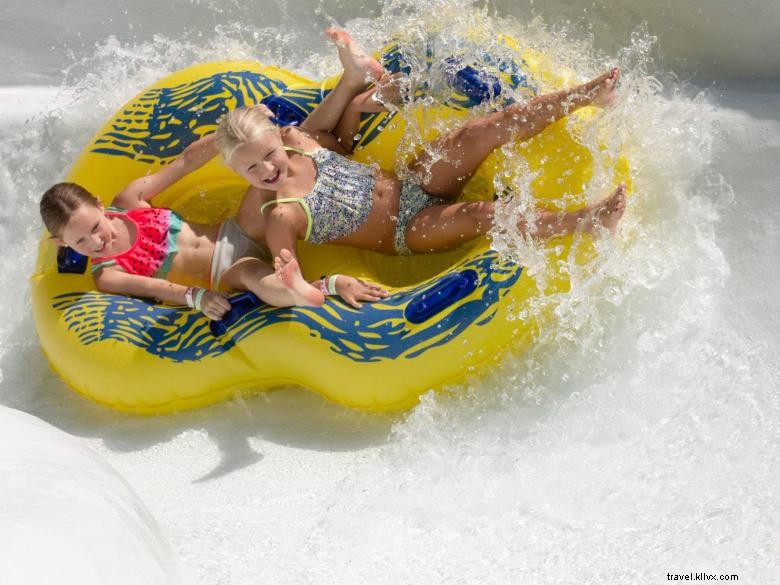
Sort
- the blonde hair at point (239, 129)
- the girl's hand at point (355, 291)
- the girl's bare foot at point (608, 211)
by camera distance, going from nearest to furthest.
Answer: the girl's bare foot at point (608, 211), the blonde hair at point (239, 129), the girl's hand at point (355, 291)

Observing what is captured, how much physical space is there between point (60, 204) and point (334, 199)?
67 cm

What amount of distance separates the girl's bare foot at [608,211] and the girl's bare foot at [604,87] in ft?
0.66

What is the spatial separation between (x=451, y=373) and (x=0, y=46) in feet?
7.34

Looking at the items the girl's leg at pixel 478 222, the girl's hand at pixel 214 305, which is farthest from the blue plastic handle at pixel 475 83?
the girl's hand at pixel 214 305

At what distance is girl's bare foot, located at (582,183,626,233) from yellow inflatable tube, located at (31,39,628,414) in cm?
9

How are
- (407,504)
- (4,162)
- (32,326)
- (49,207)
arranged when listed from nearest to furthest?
1. (407,504)
2. (49,207)
3. (32,326)
4. (4,162)

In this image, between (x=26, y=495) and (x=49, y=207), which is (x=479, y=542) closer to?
(x=26, y=495)

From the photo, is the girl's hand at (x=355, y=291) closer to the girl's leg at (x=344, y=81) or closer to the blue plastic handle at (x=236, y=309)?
the blue plastic handle at (x=236, y=309)

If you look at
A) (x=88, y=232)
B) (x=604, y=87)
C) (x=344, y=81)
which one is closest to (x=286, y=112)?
(x=344, y=81)

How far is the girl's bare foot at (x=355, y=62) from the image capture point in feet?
7.75

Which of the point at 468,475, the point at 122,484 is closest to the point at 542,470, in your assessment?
the point at 468,475

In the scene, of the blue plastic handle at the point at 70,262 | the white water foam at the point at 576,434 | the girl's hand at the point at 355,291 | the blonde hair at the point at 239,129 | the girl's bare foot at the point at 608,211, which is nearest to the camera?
the white water foam at the point at 576,434

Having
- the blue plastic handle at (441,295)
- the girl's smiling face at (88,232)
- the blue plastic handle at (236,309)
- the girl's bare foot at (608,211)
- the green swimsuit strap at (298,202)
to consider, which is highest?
the girl's bare foot at (608,211)

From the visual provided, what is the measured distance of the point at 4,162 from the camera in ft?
10.2
